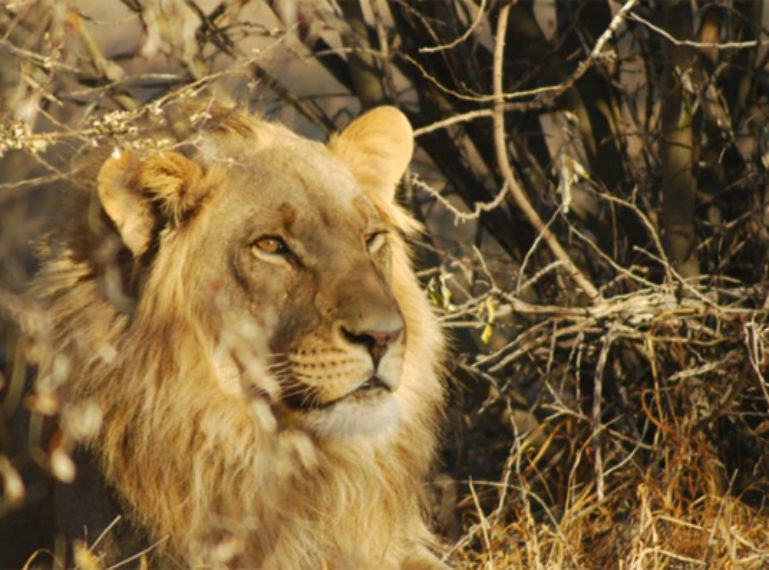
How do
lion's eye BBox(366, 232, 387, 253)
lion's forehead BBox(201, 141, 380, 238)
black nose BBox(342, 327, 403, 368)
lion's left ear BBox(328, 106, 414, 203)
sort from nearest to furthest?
1. black nose BBox(342, 327, 403, 368)
2. lion's forehead BBox(201, 141, 380, 238)
3. lion's eye BBox(366, 232, 387, 253)
4. lion's left ear BBox(328, 106, 414, 203)

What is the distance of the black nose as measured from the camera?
3.32m

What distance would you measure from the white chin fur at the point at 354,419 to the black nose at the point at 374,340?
136 mm

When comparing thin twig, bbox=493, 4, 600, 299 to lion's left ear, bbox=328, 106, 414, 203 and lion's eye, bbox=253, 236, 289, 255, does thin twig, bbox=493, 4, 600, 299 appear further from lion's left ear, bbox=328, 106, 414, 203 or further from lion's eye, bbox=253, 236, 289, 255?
lion's eye, bbox=253, 236, 289, 255

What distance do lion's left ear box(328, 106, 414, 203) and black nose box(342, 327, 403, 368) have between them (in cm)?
76

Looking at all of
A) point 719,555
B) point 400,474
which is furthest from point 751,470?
point 400,474

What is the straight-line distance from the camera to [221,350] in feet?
11.6

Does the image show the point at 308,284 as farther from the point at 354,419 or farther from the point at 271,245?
the point at 354,419

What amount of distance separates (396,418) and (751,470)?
1.83m

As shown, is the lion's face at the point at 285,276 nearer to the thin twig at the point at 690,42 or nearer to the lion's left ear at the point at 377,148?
the lion's left ear at the point at 377,148

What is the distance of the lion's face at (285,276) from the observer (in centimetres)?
336

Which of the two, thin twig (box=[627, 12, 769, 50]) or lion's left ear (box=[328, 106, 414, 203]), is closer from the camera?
lion's left ear (box=[328, 106, 414, 203])

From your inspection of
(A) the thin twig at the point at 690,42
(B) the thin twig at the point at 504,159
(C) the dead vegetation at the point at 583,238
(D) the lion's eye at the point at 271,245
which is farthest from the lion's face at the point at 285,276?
(A) the thin twig at the point at 690,42

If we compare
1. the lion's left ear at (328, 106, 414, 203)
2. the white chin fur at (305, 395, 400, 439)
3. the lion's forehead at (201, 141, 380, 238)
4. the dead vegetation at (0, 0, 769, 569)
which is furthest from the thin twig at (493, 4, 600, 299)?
the white chin fur at (305, 395, 400, 439)

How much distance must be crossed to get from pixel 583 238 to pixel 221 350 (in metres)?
1.72
